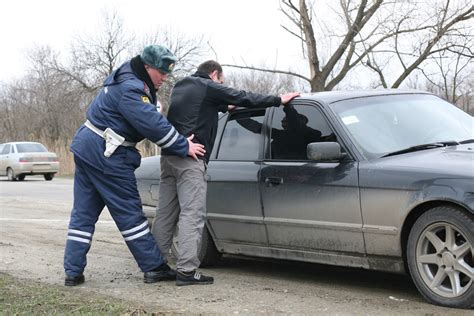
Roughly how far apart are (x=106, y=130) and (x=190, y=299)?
60.1 inches

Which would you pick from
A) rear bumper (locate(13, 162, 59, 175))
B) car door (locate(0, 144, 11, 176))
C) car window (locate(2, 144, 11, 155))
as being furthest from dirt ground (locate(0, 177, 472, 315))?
car window (locate(2, 144, 11, 155))

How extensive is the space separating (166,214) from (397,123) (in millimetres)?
2108

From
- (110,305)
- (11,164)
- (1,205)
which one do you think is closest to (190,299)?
(110,305)

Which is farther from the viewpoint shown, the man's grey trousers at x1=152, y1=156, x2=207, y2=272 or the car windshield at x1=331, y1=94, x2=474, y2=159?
the man's grey trousers at x1=152, y1=156, x2=207, y2=272

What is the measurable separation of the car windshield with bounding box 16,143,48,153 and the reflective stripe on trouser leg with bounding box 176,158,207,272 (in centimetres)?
2300

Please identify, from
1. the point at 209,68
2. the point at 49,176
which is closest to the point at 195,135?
the point at 209,68

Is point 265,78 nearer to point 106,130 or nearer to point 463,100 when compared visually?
point 463,100

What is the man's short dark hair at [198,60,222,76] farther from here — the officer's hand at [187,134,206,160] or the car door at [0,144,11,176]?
the car door at [0,144,11,176]

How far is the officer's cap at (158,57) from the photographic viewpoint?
18.5 ft

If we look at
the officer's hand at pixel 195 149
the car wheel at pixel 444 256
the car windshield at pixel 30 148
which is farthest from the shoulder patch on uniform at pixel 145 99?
the car windshield at pixel 30 148

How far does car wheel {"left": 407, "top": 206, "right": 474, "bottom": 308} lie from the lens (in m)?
4.48

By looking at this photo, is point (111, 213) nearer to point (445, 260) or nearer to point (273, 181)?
point (273, 181)

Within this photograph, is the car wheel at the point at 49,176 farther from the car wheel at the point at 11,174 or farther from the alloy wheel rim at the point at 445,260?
the alloy wheel rim at the point at 445,260

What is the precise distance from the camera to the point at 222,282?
582 cm
